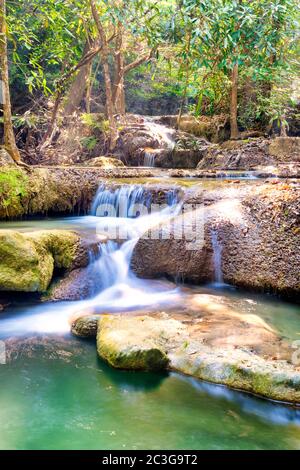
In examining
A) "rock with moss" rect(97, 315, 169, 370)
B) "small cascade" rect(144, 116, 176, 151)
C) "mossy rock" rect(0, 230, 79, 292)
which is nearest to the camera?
"rock with moss" rect(97, 315, 169, 370)

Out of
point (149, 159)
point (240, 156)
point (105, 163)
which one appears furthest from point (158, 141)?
point (240, 156)

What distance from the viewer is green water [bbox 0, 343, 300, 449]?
2547 mm

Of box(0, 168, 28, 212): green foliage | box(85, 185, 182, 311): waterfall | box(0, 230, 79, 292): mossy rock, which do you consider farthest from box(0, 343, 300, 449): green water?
box(0, 168, 28, 212): green foliage

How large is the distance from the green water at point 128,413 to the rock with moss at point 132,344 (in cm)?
10

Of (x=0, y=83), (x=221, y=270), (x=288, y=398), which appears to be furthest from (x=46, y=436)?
(x=0, y=83)

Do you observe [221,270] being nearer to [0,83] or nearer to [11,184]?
[11,184]

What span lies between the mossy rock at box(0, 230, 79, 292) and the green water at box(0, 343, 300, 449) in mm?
1381

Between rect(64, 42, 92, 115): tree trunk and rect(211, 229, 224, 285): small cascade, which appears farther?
rect(64, 42, 92, 115): tree trunk

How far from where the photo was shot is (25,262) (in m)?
4.79

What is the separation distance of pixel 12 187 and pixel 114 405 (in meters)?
4.96

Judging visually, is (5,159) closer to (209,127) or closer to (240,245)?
(240,245)

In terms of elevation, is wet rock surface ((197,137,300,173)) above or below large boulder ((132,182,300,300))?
above

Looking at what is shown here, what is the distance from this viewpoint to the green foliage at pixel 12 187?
267 inches

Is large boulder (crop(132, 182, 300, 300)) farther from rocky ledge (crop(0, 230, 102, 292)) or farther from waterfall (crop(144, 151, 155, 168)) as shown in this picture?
waterfall (crop(144, 151, 155, 168))
